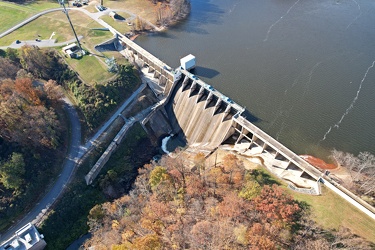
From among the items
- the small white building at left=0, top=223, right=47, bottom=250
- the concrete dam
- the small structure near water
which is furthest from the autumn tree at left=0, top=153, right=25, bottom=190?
the small structure near water

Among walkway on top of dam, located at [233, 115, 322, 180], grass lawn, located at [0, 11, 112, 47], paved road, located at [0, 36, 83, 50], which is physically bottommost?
walkway on top of dam, located at [233, 115, 322, 180]

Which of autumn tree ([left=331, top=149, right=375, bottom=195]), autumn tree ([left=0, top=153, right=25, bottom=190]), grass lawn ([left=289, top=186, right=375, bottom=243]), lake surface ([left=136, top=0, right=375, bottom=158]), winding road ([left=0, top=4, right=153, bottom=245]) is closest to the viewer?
grass lawn ([left=289, top=186, right=375, bottom=243])

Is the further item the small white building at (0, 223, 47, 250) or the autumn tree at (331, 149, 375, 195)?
the autumn tree at (331, 149, 375, 195)

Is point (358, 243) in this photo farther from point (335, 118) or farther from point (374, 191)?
point (335, 118)

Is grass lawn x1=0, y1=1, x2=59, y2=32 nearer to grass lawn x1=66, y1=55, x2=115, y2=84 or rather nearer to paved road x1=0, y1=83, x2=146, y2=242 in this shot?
grass lawn x1=66, y1=55, x2=115, y2=84

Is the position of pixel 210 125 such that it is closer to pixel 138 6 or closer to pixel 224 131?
pixel 224 131

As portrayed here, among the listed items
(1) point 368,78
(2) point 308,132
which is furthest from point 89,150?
(1) point 368,78

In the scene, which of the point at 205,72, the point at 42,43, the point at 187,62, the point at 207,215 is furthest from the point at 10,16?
the point at 207,215

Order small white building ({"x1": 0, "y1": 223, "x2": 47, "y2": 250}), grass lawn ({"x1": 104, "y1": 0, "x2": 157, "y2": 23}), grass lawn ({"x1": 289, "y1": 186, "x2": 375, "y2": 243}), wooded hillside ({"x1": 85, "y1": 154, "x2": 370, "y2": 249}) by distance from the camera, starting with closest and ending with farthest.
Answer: wooded hillside ({"x1": 85, "y1": 154, "x2": 370, "y2": 249}), grass lawn ({"x1": 289, "y1": 186, "x2": 375, "y2": 243}), small white building ({"x1": 0, "y1": 223, "x2": 47, "y2": 250}), grass lawn ({"x1": 104, "y1": 0, "x2": 157, "y2": 23})
